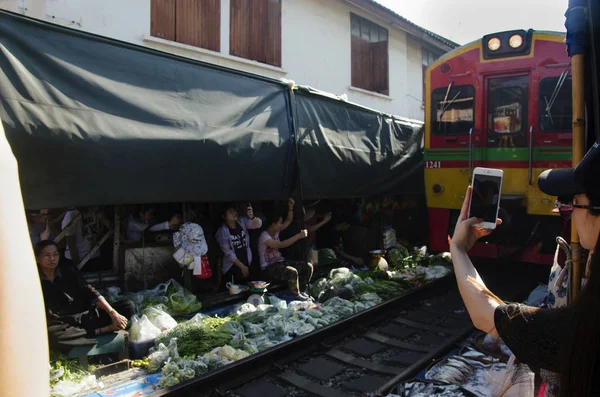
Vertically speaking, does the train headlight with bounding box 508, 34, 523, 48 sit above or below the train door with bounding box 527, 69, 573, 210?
above

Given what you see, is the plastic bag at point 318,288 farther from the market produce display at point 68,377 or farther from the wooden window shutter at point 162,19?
the wooden window shutter at point 162,19

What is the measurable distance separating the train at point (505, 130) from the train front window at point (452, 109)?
2 cm

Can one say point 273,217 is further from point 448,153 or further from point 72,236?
point 448,153

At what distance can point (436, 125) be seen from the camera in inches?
316

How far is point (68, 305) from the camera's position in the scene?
459cm

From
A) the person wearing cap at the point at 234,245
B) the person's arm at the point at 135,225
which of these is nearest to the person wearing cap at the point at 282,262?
the person wearing cap at the point at 234,245

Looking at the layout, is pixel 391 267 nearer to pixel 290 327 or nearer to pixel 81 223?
pixel 290 327

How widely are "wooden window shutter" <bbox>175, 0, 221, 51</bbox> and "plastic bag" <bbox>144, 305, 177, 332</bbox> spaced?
427 cm

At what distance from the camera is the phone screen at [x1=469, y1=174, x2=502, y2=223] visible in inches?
85.2

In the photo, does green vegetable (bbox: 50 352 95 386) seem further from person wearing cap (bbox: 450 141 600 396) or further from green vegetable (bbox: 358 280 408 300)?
green vegetable (bbox: 358 280 408 300)

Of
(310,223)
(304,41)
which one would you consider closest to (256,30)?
(304,41)

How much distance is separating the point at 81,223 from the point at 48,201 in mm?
1845

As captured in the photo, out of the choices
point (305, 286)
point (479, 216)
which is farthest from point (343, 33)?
point (479, 216)

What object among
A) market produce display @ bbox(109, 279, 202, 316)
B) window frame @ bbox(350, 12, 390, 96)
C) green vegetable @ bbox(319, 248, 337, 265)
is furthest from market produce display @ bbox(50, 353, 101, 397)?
window frame @ bbox(350, 12, 390, 96)
